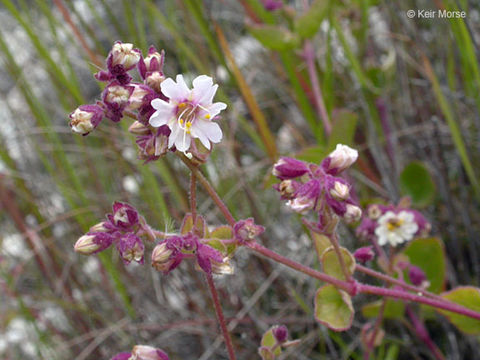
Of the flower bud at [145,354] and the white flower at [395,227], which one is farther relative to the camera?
the white flower at [395,227]

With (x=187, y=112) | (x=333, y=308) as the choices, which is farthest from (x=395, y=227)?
(x=187, y=112)

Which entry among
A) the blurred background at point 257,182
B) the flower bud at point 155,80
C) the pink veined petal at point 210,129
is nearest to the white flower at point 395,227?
the blurred background at point 257,182

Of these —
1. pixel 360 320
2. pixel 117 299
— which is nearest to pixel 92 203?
pixel 117 299

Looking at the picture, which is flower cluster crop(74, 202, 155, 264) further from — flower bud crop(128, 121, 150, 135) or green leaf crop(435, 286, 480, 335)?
green leaf crop(435, 286, 480, 335)

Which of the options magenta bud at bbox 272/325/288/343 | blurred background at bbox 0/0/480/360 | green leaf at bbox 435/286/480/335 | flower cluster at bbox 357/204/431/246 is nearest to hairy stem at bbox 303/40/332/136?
blurred background at bbox 0/0/480/360

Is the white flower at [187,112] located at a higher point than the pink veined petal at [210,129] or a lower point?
higher

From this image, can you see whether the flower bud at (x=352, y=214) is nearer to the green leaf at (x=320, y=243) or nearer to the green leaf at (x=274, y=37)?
the green leaf at (x=320, y=243)

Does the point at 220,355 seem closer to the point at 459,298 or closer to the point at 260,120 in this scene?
the point at 260,120
